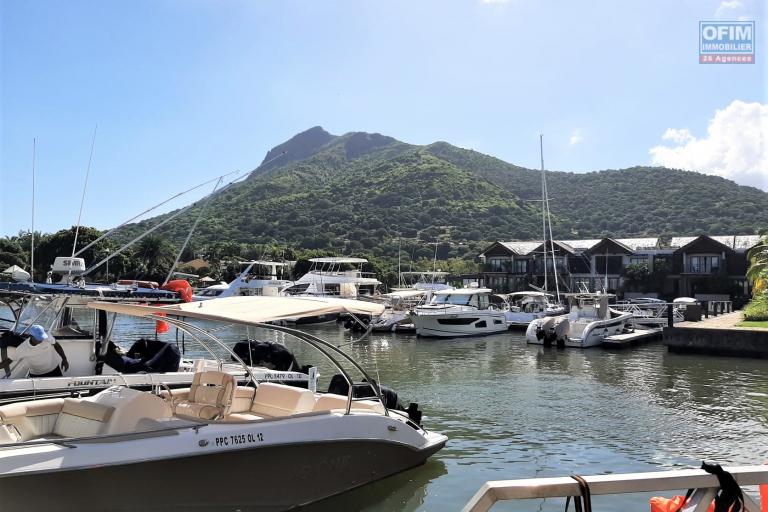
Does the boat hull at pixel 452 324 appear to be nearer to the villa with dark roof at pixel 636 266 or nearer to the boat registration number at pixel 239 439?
the villa with dark roof at pixel 636 266

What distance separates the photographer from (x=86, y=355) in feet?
41.5

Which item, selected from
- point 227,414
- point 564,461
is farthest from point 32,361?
point 564,461

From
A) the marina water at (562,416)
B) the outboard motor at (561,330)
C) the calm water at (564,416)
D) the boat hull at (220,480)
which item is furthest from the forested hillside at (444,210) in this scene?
the boat hull at (220,480)

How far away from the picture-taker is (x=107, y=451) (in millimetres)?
6969

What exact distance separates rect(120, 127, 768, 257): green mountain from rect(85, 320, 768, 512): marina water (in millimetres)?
84571

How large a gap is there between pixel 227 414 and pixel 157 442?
195 cm

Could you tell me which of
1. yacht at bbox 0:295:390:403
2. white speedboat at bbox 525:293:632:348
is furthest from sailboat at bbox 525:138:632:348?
yacht at bbox 0:295:390:403

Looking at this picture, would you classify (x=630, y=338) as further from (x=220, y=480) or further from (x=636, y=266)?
(x=636, y=266)

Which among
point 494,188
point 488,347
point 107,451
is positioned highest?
point 494,188

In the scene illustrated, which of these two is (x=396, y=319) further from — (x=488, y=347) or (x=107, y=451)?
(x=107, y=451)

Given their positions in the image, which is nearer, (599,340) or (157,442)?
(157,442)

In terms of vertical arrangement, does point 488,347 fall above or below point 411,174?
below

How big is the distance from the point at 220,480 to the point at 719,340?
1042 inches

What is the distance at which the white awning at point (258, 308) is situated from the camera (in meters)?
8.86
